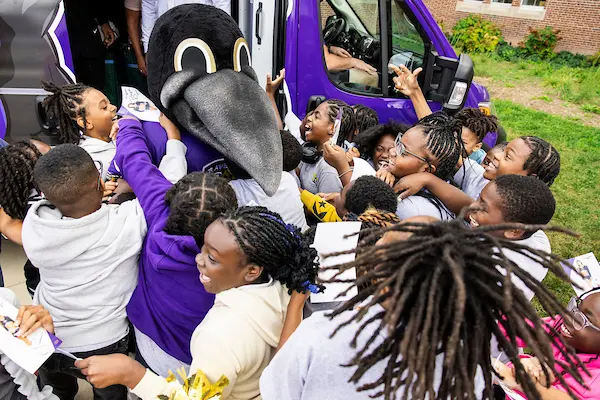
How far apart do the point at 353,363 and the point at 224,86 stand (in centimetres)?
137

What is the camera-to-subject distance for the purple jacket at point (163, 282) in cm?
156

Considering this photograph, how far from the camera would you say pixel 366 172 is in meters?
2.44

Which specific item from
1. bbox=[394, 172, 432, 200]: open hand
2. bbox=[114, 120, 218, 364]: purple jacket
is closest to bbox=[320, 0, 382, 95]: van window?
bbox=[394, 172, 432, 200]: open hand

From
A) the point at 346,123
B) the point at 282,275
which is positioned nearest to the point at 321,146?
the point at 346,123

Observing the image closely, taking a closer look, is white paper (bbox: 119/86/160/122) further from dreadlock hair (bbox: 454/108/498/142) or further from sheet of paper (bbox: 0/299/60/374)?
dreadlock hair (bbox: 454/108/498/142)

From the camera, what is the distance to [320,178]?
8.64 ft

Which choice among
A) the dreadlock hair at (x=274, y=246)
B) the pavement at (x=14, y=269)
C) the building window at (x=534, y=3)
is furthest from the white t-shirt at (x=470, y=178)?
the building window at (x=534, y=3)

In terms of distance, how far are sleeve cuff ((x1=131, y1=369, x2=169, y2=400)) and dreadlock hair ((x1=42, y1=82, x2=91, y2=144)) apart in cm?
148

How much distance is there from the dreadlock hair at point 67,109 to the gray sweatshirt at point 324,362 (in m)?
1.88

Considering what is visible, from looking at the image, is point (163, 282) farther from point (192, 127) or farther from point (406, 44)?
point (406, 44)

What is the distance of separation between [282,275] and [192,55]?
1109mm

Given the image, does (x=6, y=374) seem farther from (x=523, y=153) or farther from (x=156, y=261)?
(x=523, y=153)

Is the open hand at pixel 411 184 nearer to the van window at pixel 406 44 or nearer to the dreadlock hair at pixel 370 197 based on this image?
the dreadlock hair at pixel 370 197

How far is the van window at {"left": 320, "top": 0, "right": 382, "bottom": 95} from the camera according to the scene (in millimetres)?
3838
